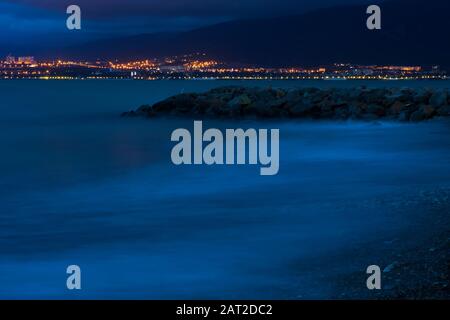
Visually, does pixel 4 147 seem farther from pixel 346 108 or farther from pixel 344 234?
pixel 344 234

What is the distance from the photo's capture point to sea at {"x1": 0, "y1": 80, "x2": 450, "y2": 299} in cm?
653

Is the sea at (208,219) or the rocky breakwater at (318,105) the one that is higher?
the rocky breakwater at (318,105)

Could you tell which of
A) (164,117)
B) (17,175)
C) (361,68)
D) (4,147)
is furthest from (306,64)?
(17,175)

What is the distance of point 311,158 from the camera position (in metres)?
16.8

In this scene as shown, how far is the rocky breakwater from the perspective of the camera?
2722cm

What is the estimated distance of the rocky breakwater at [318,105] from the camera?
2722 centimetres

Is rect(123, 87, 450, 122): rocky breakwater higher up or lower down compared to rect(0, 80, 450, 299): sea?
higher up

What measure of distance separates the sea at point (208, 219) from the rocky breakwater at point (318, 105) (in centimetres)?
785

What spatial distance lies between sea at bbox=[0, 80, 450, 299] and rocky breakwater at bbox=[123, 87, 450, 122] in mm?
7848

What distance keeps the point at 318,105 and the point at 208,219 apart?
65.2 ft

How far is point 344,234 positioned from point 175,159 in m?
8.86

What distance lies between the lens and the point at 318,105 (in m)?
28.7

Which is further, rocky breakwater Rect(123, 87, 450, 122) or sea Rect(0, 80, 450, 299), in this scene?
rocky breakwater Rect(123, 87, 450, 122)

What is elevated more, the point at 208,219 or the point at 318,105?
the point at 318,105
